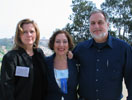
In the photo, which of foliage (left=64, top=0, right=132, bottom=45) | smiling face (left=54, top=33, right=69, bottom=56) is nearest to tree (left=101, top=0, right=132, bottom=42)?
foliage (left=64, top=0, right=132, bottom=45)

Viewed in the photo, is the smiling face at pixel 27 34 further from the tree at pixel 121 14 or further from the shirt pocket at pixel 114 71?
the tree at pixel 121 14

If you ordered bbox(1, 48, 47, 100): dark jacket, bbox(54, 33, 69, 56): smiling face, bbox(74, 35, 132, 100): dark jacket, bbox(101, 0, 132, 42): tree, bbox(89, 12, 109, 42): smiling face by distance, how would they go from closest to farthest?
bbox(1, 48, 47, 100): dark jacket < bbox(74, 35, 132, 100): dark jacket < bbox(89, 12, 109, 42): smiling face < bbox(54, 33, 69, 56): smiling face < bbox(101, 0, 132, 42): tree

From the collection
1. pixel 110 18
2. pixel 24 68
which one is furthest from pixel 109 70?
pixel 110 18

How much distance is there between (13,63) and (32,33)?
63 cm

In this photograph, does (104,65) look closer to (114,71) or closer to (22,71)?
(114,71)

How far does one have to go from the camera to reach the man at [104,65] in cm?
289

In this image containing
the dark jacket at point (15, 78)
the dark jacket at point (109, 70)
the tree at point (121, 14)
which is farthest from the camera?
the tree at point (121, 14)

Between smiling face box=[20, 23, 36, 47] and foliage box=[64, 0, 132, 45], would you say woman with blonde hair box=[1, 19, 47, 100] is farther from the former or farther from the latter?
foliage box=[64, 0, 132, 45]

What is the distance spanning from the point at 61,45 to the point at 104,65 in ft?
2.88

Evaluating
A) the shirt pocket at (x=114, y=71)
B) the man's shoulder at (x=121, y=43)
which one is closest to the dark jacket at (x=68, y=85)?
the shirt pocket at (x=114, y=71)

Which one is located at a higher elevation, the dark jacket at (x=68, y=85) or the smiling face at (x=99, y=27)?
the smiling face at (x=99, y=27)

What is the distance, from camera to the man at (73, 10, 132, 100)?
289cm

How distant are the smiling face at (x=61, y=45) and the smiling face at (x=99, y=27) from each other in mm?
579

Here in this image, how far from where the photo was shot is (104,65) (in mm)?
2914
